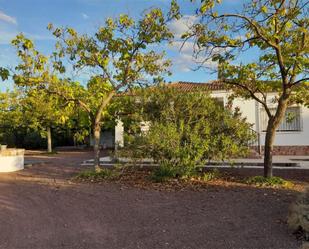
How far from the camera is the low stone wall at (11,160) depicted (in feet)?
46.4

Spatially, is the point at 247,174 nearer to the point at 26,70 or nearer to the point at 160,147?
the point at 160,147

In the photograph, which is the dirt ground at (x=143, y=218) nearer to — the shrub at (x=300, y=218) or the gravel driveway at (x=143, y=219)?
the gravel driveway at (x=143, y=219)

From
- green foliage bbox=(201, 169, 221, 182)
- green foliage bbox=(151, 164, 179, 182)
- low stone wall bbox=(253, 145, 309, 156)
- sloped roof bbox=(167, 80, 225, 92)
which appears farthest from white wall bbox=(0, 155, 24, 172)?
low stone wall bbox=(253, 145, 309, 156)

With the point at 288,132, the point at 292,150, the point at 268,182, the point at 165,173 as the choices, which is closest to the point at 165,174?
the point at 165,173

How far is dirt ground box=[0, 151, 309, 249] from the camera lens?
5129 mm

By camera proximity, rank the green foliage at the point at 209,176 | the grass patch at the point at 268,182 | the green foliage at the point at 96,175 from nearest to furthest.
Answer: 1. the grass patch at the point at 268,182
2. the green foliage at the point at 209,176
3. the green foliage at the point at 96,175

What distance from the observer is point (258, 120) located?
62.0 feet

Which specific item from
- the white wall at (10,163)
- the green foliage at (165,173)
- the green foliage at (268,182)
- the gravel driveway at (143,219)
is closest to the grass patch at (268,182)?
the green foliage at (268,182)

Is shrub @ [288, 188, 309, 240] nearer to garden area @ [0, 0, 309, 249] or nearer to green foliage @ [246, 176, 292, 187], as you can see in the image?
garden area @ [0, 0, 309, 249]

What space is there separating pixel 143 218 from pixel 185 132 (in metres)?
4.11

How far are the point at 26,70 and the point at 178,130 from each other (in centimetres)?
527

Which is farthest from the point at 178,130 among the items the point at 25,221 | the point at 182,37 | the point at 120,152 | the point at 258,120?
the point at 258,120

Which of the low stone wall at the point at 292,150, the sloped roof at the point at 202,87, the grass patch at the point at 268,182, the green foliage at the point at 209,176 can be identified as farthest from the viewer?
the low stone wall at the point at 292,150

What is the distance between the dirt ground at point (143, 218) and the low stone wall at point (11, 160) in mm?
4880
